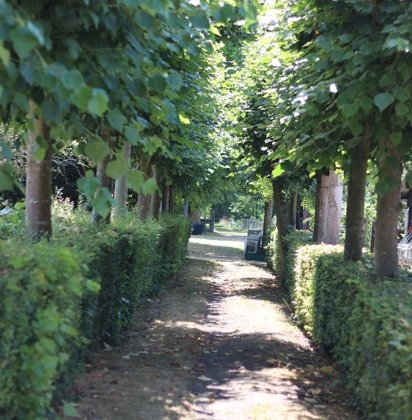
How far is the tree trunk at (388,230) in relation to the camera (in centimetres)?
612

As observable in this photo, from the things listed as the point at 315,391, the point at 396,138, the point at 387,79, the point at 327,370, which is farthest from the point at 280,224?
the point at 387,79

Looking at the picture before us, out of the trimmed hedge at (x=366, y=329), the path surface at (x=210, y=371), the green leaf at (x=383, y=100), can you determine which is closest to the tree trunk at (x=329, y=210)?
the path surface at (x=210, y=371)

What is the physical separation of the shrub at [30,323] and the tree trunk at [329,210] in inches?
329

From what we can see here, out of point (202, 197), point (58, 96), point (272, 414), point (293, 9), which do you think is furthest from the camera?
point (202, 197)

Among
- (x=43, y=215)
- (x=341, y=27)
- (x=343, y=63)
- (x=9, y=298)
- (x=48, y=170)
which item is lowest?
(x=9, y=298)

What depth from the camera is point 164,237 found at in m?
13.1

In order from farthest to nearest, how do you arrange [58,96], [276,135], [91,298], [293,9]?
1. [276,135]
2. [293,9]
3. [91,298]
4. [58,96]

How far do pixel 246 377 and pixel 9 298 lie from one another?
3584mm

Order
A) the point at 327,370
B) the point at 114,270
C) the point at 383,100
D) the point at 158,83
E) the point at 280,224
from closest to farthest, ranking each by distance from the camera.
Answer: the point at 158,83 → the point at 383,100 → the point at 327,370 → the point at 114,270 → the point at 280,224

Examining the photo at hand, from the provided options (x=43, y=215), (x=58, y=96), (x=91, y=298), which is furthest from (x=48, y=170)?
(x=58, y=96)

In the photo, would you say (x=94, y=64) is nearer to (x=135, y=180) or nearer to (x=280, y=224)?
(x=135, y=180)

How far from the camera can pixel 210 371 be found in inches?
251

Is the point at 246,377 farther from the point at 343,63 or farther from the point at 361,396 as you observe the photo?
the point at 343,63

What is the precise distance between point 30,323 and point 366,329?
2.71 m
